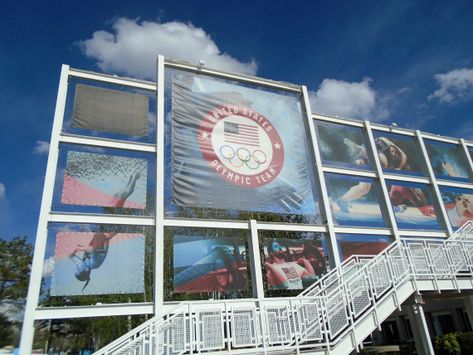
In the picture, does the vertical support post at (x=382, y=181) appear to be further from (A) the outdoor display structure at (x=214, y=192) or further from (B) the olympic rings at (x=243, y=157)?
(B) the olympic rings at (x=243, y=157)

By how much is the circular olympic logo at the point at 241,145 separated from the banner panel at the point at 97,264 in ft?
13.9

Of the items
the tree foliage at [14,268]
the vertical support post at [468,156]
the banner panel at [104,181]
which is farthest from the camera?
the tree foliage at [14,268]

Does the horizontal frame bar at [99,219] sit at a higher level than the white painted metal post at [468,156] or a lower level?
lower

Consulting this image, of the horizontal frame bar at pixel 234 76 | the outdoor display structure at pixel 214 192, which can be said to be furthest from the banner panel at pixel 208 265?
the horizontal frame bar at pixel 234 76

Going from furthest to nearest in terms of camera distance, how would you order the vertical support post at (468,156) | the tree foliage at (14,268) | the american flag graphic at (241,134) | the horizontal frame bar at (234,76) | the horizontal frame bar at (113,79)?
the tree foliage at (14,268) < the vertical support post at (468,156) < the horizontal frame bar at (234,76) < the american flag graphic at (241,134) < the horizontal frame bar at (113,79)

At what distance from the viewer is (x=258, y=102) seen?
15.4 metres

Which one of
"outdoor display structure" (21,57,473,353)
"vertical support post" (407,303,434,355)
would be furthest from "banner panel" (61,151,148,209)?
"vertical support post" (407,303,434,355)

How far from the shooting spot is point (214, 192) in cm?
1288

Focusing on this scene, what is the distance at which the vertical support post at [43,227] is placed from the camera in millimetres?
8984

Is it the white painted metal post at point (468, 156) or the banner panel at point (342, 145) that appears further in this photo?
the white painted metal post at point (468, 156)

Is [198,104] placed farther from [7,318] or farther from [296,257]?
[7,318]

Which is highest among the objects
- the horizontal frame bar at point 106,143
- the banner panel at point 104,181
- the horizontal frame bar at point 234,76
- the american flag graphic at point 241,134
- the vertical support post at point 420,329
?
the horizontal frame bar at point 234,76

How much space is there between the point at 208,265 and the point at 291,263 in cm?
306

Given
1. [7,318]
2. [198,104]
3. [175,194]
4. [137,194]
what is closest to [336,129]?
[198,104]
